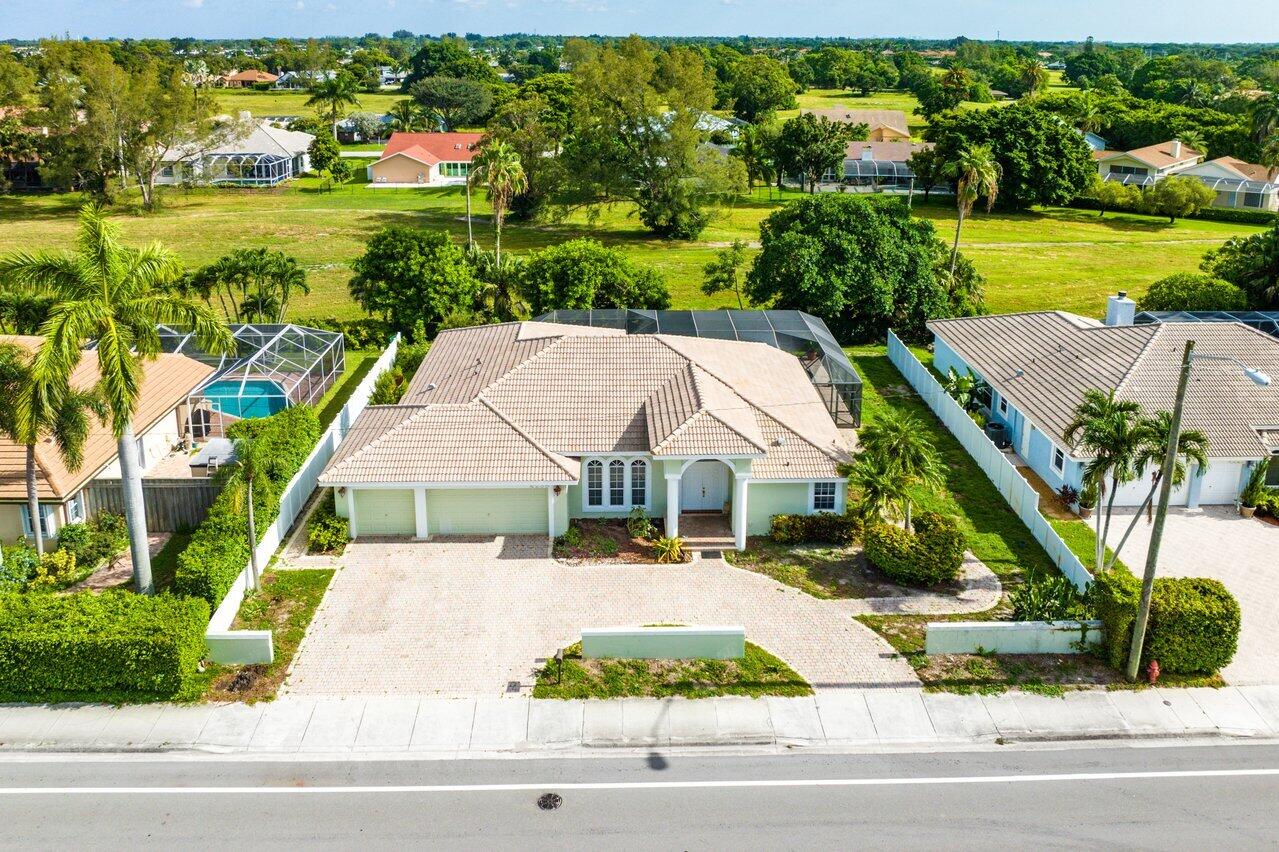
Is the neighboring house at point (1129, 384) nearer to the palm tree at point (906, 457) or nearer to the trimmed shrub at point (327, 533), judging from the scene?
the palm tree at point (906, 457)

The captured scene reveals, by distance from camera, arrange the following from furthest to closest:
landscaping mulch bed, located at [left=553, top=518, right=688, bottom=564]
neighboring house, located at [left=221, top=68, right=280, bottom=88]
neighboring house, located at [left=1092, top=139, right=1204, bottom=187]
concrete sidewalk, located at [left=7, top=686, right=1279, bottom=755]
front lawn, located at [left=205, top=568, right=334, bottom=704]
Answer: neighboring house, located at [left=221, top=68, right=280, bottom=88] < neighboring house, located at [left=1092, top=139, right=1204, bottom=187] < landscaping mulch bed, located at [left=553, top=518, right=688, bottom=564] < front lawn, located at [left=205, top=568, right=334, bottom=704] < concrete sidewalk, located at [left=7, top=686, right=1279, bottom=755]

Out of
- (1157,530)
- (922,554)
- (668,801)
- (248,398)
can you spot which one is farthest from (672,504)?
(248,398)

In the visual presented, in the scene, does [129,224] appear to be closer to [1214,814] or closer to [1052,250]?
[1052,250]

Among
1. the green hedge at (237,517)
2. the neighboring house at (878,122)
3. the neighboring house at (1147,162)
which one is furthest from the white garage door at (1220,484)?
the neighboring house at (878,122)

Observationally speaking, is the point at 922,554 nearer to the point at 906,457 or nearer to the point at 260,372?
the point at 906,457

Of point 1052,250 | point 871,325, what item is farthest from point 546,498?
point 1052,250

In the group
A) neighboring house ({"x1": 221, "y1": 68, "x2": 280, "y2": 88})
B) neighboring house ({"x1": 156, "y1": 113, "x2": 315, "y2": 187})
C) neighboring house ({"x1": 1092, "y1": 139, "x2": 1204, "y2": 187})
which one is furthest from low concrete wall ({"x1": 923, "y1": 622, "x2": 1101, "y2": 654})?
neighboring house ({"x1": 221, "y1": 68, "x2": 280, "y2": 88})

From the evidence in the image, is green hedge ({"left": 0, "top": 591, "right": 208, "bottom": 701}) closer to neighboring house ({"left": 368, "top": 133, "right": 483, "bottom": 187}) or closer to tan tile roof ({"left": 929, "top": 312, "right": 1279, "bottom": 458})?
tan tile roof ({"left": 929, "top": 312, "right": 1279, "bottom": 458})
